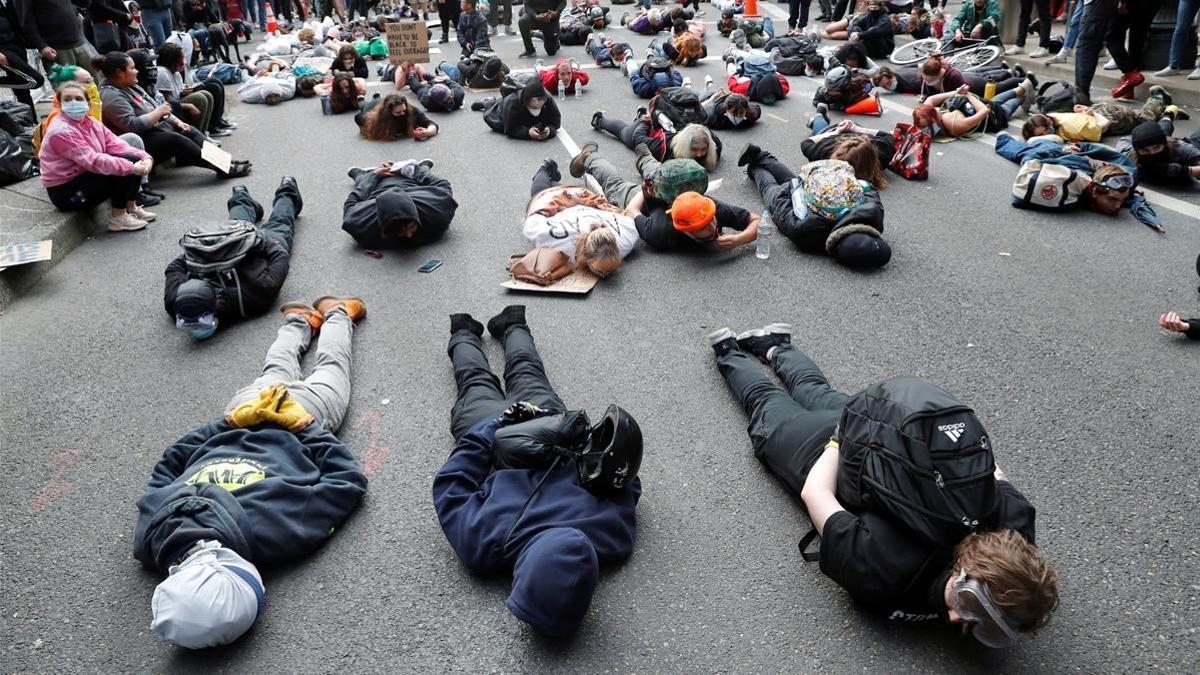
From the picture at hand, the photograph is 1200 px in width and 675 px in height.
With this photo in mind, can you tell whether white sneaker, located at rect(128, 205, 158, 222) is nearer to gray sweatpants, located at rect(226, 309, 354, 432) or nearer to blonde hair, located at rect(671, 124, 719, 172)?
gray sweatpants, located at rect(226, 309, 354, 432)

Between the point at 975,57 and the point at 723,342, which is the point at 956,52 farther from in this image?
the point at 723,342

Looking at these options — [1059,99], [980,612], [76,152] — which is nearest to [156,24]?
[76,152]

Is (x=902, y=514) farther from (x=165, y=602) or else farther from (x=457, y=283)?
(x=457, y=283)

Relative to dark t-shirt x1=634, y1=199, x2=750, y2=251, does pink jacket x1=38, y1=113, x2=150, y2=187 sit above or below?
above

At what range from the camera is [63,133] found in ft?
21.4

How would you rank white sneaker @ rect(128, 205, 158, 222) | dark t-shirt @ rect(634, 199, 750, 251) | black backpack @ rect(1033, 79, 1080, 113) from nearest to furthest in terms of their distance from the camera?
dark t-shirt @ rect(634, 199, 750, 251)
white sneaker @ rect(128, 205, 158, 222)
black backpack @ rect(1033, 79, 1080, 113)

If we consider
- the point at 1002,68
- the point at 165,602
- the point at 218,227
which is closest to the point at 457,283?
the point at 218,227

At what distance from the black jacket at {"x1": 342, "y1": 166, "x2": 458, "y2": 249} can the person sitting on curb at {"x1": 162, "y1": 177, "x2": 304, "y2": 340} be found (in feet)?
2.46

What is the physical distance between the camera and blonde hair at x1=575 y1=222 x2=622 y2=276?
5.82 m

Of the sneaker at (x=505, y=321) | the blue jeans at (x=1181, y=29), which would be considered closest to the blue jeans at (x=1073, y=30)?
the blue jeans at (x=1181, y=29)

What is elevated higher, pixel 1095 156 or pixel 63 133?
pixel 63 133

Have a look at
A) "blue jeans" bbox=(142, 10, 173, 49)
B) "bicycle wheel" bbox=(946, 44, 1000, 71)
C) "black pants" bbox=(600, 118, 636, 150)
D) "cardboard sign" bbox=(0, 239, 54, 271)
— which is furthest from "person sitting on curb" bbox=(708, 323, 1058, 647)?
"blue jeans" bbox=(142, 10, 173, 49)

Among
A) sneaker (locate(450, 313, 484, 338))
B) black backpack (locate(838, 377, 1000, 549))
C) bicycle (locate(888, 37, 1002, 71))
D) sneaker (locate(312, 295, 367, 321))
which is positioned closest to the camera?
black backpack (locate(838, 377, 1000, 549))

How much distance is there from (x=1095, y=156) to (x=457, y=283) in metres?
→ 5.62
